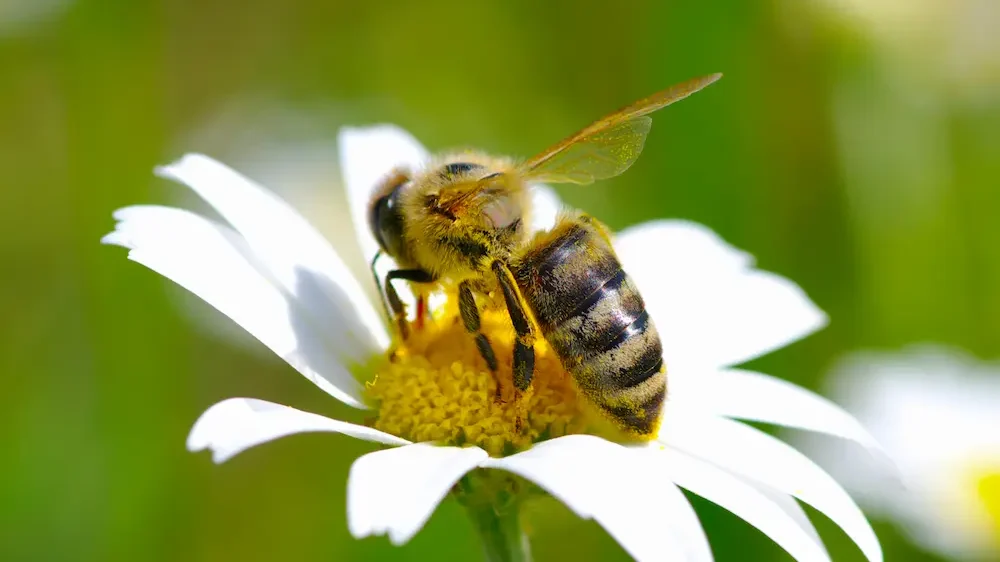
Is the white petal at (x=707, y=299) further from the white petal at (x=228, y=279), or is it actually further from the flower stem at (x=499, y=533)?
the white petal at (x=228, y=279)

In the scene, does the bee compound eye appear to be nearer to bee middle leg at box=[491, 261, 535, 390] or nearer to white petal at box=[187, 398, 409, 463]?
bee middle leg at box=[491, 261, 535, 390]

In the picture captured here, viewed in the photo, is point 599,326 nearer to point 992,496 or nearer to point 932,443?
point 992,496

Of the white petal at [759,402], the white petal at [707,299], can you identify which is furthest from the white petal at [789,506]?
the white petal at [707,299]

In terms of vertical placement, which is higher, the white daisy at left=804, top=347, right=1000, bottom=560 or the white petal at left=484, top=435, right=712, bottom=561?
the white petal at left=484, top=435, right=712, bottom=561

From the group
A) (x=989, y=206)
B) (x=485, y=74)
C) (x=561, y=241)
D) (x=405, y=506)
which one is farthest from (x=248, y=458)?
(x=989, y=206)

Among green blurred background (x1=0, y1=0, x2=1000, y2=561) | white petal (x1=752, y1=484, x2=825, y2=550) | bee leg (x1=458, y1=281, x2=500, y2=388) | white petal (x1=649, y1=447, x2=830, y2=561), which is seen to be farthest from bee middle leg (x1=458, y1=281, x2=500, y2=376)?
green blurred background (x1=0, y1=0, x2=1000, y2=561)

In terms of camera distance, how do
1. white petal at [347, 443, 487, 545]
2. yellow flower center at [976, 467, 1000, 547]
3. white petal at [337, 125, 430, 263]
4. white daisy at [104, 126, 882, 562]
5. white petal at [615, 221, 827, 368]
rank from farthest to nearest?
yellow flower center at [976, 467, 1000, 547] → white petal at [337, 125, 430, 263] → white petal at [615, 221, 827, 368] → white daisy at [104, 126, 882, 562] → white petal at [347, 443, 487, 545]
